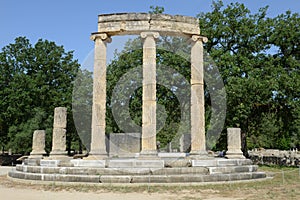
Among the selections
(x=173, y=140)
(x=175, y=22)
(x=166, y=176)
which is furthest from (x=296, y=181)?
(x=173, y=140)

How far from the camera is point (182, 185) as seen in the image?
15.8m

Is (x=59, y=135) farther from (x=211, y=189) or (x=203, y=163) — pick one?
(x=211, y=189)

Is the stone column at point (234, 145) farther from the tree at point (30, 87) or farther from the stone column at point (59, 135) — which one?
the tree at point (30, 87)

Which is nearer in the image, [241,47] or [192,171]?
[192,171]

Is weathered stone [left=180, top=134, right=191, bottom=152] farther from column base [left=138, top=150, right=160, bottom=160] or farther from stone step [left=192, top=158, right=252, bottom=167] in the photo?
column base [left=138, top=150, right=160, bottom=160]

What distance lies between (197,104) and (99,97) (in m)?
6.10

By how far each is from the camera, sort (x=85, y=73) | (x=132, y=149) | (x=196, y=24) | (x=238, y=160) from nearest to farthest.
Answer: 1. (x=238, y=160)
2. (x=196, y=24)
3. (x=132, y=149)
4. (x=85, y=73)

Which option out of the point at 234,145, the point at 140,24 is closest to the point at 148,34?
the point at 140,24

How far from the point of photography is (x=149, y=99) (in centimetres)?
1959

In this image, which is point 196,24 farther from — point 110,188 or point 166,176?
point 110,188

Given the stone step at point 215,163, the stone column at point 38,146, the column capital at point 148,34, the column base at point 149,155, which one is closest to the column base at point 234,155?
the stone step at point 215,163

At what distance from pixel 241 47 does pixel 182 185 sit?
1769cm

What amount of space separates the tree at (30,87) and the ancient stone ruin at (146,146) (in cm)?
1347

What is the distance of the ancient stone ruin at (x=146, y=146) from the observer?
16719 millimetres
